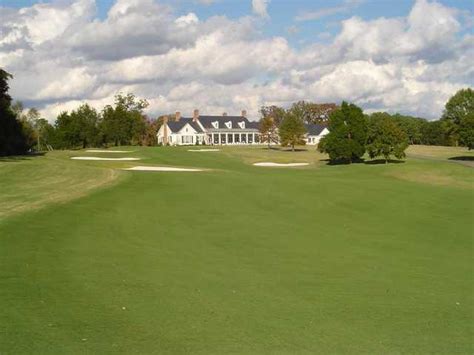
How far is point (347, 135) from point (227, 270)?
49410 mm

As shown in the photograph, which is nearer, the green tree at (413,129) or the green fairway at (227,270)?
the green fairway at (227,270)

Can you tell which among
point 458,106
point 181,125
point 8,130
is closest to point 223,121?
point 181,125

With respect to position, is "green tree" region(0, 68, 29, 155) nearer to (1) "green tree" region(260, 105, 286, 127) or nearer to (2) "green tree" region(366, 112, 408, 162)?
(2) "green tree" region(366, 112, 408, 162)

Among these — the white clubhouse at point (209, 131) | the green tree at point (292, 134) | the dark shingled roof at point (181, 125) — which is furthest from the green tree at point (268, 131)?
the dark shingled roof at point (181, 125)

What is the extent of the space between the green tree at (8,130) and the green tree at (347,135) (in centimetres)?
3116

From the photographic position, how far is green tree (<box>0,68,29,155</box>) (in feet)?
181

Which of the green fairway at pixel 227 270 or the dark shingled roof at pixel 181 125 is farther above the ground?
the dark shingled roof at pixel 181 125

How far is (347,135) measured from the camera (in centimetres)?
5916

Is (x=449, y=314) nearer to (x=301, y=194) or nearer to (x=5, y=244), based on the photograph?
(x=5, y=244)

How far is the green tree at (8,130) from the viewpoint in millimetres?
55069

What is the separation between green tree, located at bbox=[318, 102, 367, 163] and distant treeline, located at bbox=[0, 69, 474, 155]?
185cm

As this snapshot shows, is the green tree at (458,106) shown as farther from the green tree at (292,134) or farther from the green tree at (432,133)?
the green tree at (432,133)

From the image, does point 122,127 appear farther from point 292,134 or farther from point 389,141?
point 389,141

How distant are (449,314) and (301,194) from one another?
15.5 metres
